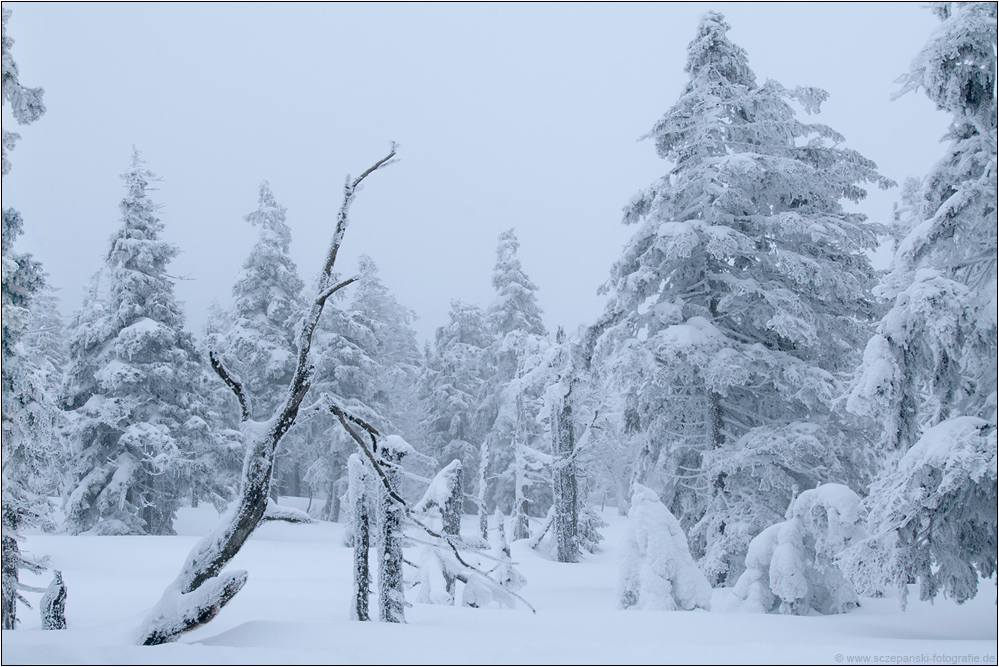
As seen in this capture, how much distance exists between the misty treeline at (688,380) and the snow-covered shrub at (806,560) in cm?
3

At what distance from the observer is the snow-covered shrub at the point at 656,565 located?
9.41m

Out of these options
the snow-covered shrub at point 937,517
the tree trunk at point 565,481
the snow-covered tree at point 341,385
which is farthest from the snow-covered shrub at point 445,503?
the snow-covered tree at point 341,385

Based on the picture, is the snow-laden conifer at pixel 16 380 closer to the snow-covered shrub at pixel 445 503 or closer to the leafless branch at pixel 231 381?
the leafless branch at pixel 231 381

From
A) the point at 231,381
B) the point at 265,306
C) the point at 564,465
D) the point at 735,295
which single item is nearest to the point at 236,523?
the point at 231,381

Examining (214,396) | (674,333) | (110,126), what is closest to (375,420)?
(214,396)

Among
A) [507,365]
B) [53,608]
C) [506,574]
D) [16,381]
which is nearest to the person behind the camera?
[16,381]

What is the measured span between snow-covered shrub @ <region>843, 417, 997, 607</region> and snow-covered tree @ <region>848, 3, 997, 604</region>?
0.01 metres

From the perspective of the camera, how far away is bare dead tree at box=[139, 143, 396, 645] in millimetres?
5445

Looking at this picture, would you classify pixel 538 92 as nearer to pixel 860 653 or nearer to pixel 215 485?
pixel 215 485

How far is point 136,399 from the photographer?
65.9 feet

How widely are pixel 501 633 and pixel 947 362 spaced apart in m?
4.97

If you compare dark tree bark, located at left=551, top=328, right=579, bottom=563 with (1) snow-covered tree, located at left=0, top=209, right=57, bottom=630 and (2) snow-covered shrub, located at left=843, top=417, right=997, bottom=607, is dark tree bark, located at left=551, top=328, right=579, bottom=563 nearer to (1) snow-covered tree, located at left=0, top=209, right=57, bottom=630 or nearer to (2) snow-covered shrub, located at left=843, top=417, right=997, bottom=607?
(2) snow-covered shrub, located at left=843, top=417, right=997, bottom=607

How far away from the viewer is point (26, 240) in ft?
20.5

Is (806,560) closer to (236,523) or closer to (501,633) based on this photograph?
(501,633)
